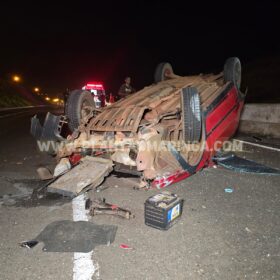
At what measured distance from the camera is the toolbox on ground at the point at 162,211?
10.7ft

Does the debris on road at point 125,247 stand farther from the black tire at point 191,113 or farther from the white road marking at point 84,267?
the black tire at point 191,113

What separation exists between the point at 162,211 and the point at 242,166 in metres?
2.90

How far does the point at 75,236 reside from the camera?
3162mm

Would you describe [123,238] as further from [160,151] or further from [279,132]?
[279,132]

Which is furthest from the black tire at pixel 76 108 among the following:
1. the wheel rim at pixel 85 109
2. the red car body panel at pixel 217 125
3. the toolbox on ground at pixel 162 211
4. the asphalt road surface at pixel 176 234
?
the toolbox on ground at pixel 162 211

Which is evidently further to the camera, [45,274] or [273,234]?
[273,234]

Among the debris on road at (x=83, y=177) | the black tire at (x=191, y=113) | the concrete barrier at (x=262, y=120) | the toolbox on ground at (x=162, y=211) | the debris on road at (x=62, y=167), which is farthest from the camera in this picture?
the concrete barrier at (x=262, y=120)

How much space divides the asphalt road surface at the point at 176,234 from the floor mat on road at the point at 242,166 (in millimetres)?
148

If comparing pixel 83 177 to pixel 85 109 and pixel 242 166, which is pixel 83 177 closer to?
pixel 85 109

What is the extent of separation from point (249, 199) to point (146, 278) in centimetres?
233

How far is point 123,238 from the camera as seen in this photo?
10.3ft

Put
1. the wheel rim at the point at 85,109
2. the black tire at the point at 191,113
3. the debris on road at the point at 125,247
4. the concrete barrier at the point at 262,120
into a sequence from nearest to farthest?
the debris on road at the point at 125,247, the black tire at the point at 191,113, the wheel rim at the point at 85,109, the concrete barrier at the point at 262,120

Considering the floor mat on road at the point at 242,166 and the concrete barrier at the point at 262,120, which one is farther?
the concrete barrier at the point at 262,120

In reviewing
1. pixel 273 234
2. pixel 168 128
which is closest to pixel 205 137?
pixel 168 128
